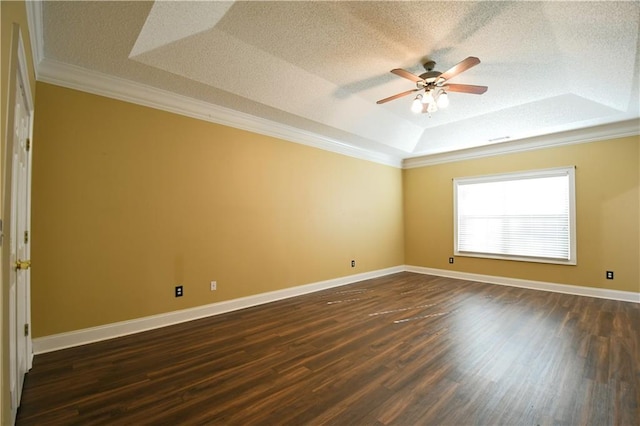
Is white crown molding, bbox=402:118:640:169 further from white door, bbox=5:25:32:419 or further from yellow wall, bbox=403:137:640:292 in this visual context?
white door, bbox=5:25:32:419

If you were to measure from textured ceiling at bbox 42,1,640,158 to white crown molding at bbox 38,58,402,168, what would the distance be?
9cm

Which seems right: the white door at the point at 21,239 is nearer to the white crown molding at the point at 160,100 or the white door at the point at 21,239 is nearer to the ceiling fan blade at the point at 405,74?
the white crown molding at the point at 160,100

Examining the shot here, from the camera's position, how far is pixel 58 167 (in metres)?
2.71

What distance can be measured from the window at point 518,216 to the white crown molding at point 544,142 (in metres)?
0.45

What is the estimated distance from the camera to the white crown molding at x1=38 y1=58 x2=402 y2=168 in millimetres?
2717

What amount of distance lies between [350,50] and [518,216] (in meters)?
4.49

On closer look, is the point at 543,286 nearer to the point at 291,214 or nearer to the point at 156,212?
the point at 291,214

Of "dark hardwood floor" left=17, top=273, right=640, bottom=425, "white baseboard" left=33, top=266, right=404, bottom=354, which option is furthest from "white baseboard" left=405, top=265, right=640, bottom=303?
"white baseboard" left=33, top=266, right=404, bottom=354

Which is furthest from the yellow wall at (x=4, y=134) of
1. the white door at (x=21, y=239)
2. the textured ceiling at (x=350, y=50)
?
the textured ceiling at (x=350, y=50)

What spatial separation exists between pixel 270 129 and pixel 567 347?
14.2 ft

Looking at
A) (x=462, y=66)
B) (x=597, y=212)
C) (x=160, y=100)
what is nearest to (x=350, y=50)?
(x=462, y=66)

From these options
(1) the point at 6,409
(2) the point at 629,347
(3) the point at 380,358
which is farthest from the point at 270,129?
(2) the point at 629,347

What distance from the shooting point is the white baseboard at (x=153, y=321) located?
264 cm

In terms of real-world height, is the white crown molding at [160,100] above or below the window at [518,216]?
above
